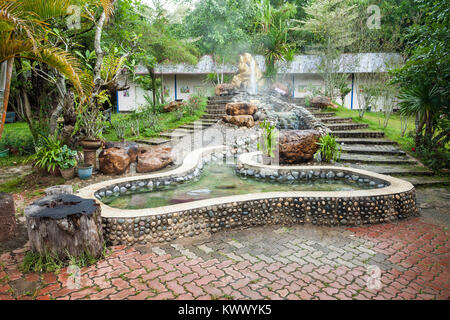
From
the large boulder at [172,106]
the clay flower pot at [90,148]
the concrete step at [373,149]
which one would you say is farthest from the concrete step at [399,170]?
the large boulder at [172,106]

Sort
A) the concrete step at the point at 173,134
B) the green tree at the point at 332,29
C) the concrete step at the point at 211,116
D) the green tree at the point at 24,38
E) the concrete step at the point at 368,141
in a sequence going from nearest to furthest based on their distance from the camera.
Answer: the green tree at the point at 24,38
the concrete step at the point at 368,141
the concrete step at the point at 173,134
the concrete step at the point at 211,116
the green tree at the point at 332,29

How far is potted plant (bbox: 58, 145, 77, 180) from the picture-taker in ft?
21.9

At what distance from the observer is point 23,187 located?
255 inches

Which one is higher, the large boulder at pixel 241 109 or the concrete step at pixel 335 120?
the large boulder at pixel 241 109

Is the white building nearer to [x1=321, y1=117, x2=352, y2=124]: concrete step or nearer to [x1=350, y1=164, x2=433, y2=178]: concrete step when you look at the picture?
[x1=321, y1=117, x2=352, y2=124]: concrete step

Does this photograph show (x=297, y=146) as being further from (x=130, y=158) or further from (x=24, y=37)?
(x=24, y=37)

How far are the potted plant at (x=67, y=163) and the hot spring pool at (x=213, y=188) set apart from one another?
5.61ft

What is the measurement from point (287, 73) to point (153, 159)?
1411 cm

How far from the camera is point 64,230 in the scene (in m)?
3.51

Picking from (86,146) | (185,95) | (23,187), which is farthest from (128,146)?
(185,95)

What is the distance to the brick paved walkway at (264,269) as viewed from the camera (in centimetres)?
310
